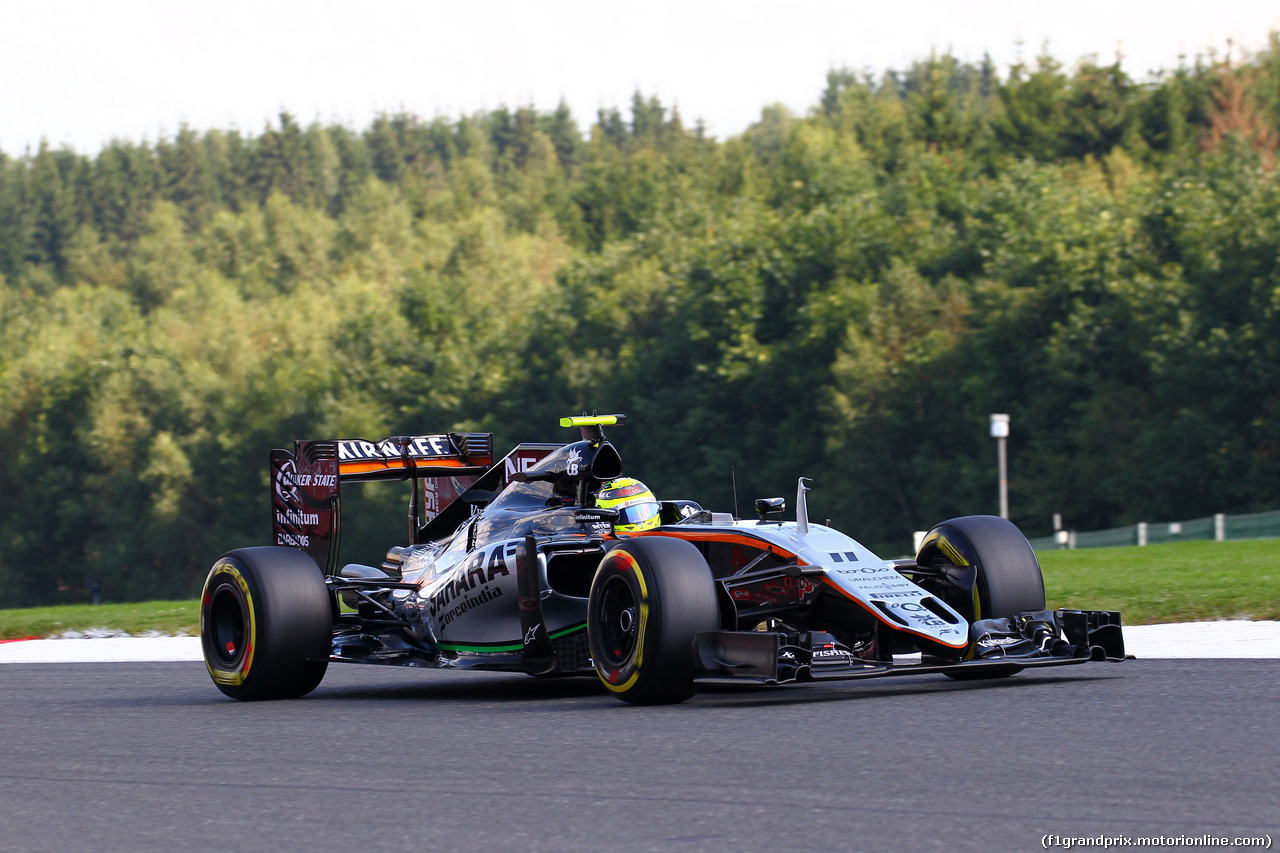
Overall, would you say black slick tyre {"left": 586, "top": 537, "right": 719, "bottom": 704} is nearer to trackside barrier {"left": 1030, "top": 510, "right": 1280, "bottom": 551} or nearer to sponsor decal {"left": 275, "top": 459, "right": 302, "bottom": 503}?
sponsor decal {"left": 275, "top": 459, "right": 302, "bottom": 503}

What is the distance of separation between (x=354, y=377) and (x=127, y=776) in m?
62.4

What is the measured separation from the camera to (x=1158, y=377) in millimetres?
48500

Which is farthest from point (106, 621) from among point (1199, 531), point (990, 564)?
point (1199, 531)

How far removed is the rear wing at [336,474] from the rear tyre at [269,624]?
106 centimetres

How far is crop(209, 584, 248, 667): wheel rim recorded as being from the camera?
36.9 feet

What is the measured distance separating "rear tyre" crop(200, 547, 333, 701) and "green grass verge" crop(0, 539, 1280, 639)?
753 cm

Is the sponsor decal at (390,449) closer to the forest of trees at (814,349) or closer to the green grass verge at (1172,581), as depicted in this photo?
the green grass verge at (1172,581)

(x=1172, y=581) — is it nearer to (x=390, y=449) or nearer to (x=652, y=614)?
(x=390, y=449)

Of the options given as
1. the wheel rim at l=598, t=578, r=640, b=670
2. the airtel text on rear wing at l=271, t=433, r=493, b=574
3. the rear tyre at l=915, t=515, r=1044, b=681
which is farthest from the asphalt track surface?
the airtel text on rear wing at l=271, t=433, r=493, b=574

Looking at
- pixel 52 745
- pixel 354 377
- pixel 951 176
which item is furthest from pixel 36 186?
pixel 52 745

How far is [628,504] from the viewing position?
1114 cm

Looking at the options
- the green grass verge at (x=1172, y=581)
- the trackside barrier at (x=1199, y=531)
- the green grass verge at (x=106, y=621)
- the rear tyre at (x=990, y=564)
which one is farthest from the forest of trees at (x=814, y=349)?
the rear tyre at (x=990, y=564)

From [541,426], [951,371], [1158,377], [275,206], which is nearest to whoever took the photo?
[1158,377]

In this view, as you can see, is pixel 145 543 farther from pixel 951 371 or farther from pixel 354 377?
pixel 951 371
